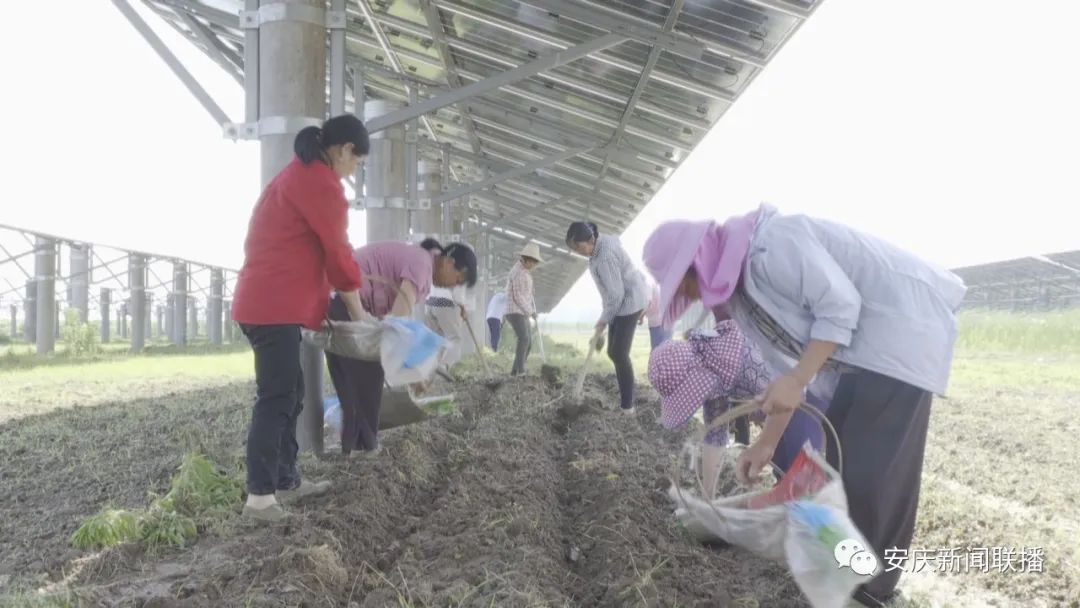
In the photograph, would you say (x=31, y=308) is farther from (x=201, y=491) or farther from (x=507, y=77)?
(x=201, y=491)

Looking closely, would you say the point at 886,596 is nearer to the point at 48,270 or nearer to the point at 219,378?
the point at 219,378

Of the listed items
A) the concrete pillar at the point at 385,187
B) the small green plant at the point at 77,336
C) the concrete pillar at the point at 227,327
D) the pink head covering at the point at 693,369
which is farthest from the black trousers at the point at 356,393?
the concrete pillar at the point at 227,327

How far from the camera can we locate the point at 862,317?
260 cm

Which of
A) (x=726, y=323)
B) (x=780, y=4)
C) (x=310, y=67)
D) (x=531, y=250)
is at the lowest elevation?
(x=726, y=323)

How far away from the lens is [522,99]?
9.40 meters

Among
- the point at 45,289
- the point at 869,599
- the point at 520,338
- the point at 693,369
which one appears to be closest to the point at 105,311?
the point at 45,289

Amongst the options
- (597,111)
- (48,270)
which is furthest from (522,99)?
(48,270)

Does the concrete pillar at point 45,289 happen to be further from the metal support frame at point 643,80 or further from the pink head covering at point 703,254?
the pink head covering at point 703,254

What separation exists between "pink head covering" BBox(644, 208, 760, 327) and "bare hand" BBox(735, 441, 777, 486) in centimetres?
48

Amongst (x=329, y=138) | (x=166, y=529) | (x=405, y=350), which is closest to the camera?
(x=166, y=529)

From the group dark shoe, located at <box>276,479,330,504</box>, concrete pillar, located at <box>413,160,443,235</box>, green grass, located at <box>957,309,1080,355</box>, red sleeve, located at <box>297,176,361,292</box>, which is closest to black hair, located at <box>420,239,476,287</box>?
red sleeve, located at <box>297,176,361,292</box>

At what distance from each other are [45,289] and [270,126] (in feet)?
40.5

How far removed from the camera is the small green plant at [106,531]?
Answer: 3.14 m

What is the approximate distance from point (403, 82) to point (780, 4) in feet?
17.5
